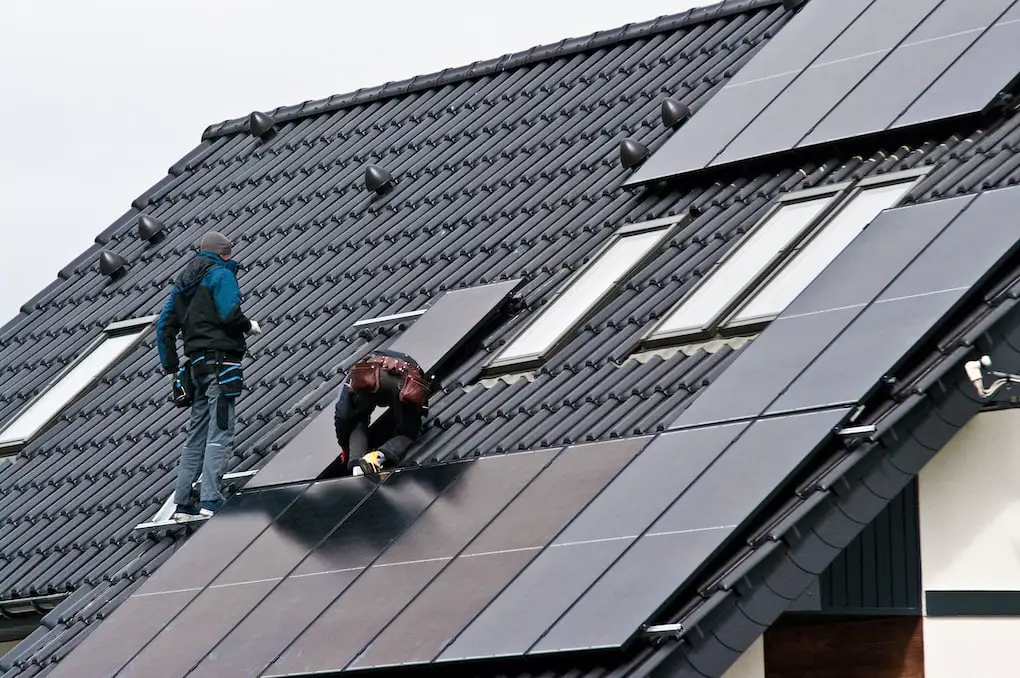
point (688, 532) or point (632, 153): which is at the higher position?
point (632, 153)

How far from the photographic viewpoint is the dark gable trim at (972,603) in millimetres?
12227

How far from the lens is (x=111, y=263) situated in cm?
2131

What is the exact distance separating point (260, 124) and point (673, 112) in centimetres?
595

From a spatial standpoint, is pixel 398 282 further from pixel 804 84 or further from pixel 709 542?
pixel 709 542


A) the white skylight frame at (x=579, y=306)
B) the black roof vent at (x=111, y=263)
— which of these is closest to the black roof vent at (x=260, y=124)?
the black roof vent at (x=111, y=263)

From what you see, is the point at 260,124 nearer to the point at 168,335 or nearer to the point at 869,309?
the point at 168,335

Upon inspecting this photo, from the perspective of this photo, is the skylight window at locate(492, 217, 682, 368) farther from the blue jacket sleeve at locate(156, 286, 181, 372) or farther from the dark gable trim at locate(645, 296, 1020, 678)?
the dark gable trim at locate(645, 296, 1020, 678)

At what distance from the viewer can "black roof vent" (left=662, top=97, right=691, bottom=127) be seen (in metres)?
18.2

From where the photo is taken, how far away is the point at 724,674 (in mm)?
12031

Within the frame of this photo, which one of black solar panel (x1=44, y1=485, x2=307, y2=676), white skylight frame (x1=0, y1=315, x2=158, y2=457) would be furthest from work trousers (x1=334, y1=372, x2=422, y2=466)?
white skylight frame (x1=0, y1=315, x2=158, y2=457)

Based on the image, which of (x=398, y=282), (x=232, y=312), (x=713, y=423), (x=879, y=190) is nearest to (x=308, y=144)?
(x=398, y=282)

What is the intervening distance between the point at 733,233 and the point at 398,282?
3535mm

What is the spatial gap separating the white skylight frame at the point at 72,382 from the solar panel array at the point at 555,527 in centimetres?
458

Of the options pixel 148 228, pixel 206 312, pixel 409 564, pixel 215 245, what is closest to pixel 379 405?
pixel 206 312
